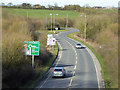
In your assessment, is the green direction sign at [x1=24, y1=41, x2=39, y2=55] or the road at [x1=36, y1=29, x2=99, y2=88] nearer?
the road at [x1=36, y1=29, x2=99, y2=88]

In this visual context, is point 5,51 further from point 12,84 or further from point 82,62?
point 82,62

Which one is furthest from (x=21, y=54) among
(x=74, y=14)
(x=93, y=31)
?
(x=74, y=14)

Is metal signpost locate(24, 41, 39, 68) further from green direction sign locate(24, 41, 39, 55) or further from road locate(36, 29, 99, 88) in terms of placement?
road locate(36, 29, 99, 88)

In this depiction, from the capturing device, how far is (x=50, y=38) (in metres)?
44.2

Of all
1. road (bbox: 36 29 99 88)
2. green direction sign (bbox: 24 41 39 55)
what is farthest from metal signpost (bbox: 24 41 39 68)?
road (bbox: 36 29 99 88)

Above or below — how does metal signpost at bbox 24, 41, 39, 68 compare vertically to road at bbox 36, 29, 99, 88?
above

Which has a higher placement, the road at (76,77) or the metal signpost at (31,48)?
the metal signpost at (31,48)

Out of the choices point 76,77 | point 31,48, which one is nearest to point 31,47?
point 31,48

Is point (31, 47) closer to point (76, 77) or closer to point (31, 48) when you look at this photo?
point (31, 48)

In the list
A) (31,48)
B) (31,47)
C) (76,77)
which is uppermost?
(31,47)

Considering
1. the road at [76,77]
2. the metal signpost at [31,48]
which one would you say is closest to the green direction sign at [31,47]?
the metal signpost at [31,48]

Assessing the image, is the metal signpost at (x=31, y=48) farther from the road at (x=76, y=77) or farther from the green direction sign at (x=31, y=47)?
the road at (x=76, y=77)

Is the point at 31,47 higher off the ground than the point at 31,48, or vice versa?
the point at 31,47

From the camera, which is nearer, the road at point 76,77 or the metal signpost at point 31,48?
the road at point 76,77
